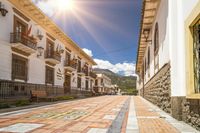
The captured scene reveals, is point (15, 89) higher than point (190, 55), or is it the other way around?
point (190, 55)

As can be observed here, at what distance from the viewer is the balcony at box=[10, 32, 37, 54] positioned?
15383mm

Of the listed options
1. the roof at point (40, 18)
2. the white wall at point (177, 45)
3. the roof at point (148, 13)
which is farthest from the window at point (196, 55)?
the roof at point (40, 18)

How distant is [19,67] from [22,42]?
177 centimetres

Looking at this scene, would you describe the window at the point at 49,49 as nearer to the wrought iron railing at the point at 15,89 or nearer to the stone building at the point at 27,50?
the stone building at the point at 27,50

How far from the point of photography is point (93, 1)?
15094mm

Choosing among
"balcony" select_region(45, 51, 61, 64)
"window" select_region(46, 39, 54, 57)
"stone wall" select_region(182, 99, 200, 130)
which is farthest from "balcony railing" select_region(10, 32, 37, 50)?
"stone wall" select_region(182, 99, 200, 130)

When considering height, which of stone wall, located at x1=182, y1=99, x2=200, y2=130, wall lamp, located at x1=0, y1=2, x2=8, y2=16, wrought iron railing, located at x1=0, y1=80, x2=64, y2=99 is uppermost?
wall lamp, located at x1=0, y1=2, x2=8, y2=16

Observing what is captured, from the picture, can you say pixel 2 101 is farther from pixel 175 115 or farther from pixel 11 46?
pixel 175 115

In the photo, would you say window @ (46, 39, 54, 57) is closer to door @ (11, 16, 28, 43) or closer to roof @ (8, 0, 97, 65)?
roof @ (8, 0, 97, 65)

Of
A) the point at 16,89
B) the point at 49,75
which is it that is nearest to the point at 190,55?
the point at 16,89

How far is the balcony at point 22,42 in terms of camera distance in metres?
15.4

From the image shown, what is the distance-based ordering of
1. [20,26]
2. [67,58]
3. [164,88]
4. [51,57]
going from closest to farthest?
[164,88], [20,26], [51,57], [67,58]

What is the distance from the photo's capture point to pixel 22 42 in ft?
51.8

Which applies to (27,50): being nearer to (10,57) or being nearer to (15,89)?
(10,57)
